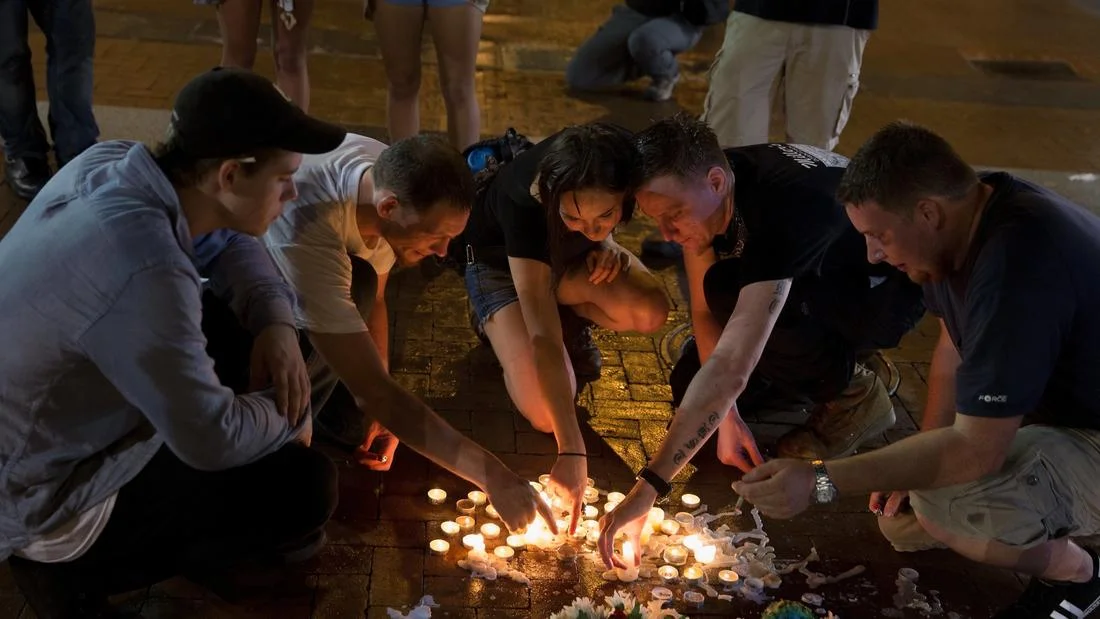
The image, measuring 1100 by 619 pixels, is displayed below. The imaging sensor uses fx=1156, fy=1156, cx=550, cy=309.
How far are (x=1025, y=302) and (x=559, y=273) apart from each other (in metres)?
1.54

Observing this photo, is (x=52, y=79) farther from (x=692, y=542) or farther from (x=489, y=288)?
(x=692, y=542)

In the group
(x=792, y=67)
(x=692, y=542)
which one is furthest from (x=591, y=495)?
(x=792, y=67)

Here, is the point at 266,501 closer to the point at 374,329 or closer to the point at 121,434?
the point at 121,434

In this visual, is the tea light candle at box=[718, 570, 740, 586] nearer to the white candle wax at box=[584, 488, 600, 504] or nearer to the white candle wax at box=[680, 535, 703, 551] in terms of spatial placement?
the white candle wax at box=[680, 535, 703, 551]

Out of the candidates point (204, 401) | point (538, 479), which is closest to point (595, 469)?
point (538, 479)

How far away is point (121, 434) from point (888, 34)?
810cm

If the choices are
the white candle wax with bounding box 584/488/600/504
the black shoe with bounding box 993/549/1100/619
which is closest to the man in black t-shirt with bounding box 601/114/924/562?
the white candle wax with bounding box 584/488/600/504

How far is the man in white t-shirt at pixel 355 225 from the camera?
120 inches

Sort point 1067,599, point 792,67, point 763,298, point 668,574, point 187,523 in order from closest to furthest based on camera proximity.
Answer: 1. point 187,523
2. point 1067,599
3. point 668,574
4. point 763,298
5. point 792,67

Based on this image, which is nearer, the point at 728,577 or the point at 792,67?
the point at 728,577

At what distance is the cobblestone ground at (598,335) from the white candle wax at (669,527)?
27 cm

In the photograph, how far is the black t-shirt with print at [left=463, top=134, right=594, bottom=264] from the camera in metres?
3.57

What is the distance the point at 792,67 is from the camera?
504cm

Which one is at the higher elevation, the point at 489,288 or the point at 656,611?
the point at 489,288
